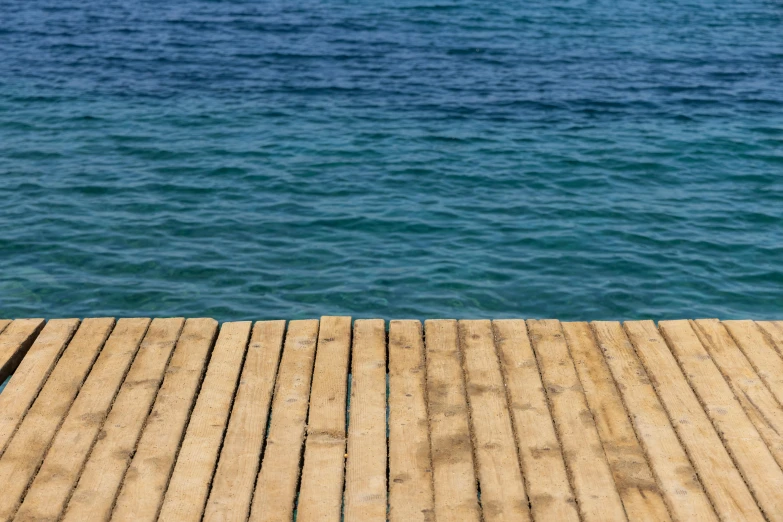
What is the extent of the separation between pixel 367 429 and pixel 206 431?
3.12ft

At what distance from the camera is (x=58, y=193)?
12367mm

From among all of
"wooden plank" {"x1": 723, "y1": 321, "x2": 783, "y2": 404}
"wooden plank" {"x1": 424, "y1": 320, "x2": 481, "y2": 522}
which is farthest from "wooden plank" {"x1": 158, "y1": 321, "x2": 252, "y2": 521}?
"wooden plank" {"x1": 723, "y1": 321, "x2": 783, "y2": 404}

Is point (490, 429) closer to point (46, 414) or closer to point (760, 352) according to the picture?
point (760, 352)

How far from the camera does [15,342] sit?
641 centimetres

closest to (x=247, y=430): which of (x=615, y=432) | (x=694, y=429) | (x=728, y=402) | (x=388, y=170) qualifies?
(x=615, y=432)

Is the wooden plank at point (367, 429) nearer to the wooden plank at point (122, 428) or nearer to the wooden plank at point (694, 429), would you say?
the wooden plank at point (122, 428)

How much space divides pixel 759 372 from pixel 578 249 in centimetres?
473

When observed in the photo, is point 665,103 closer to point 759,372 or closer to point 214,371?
point 759,372

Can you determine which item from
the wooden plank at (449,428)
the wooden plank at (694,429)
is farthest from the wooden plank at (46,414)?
the wooden plank at (694,429)

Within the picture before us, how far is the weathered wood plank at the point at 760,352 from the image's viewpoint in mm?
6074

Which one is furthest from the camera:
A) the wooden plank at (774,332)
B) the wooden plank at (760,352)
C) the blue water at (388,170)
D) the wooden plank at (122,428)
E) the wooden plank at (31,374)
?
the blue water at (388,170)

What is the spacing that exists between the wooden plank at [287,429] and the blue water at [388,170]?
292 centimetres

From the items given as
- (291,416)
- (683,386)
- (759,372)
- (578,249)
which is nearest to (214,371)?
(291,416)

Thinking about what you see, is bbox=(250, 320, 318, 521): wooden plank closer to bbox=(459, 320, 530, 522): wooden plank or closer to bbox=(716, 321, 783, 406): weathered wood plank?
bbox=(459, 320, 530, 522): wooden plank
